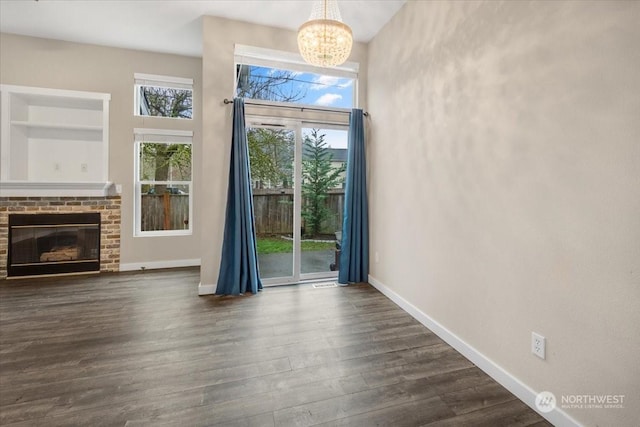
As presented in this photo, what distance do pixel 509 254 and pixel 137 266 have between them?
15.5 ft

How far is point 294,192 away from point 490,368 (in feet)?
9.07

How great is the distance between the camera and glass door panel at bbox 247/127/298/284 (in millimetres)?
3873

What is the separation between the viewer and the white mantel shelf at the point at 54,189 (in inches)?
154

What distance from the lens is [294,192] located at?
3.98 m

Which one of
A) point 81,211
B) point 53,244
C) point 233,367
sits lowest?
point 233,367

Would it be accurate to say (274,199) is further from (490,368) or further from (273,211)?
(490,368)

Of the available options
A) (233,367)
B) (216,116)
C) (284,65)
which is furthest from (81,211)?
(233,367)

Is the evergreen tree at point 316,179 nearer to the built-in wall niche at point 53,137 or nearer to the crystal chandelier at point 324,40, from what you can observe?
the crystal chandelier at point 324,40

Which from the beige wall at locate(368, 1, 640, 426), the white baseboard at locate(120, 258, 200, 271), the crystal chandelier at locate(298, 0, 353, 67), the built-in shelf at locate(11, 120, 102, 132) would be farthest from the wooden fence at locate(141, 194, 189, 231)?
the beige wall at locate(368, 1, 640, 426)

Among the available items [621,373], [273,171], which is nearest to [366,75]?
[273,171]

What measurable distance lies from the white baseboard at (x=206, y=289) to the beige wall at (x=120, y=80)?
4.57 ft

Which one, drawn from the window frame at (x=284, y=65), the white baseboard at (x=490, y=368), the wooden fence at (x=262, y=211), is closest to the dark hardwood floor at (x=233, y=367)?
the white baseboard at (x=490, y=368)

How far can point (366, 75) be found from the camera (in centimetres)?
398

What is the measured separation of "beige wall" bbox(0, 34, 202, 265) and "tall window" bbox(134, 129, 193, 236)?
4.3 inches
